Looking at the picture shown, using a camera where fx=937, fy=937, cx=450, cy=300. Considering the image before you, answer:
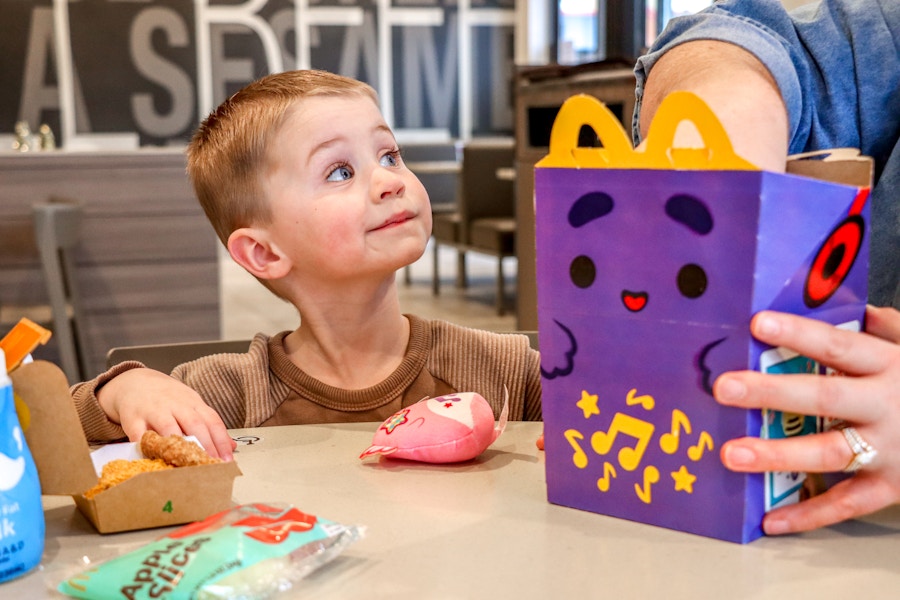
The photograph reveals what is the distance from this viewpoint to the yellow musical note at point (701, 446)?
612 mm

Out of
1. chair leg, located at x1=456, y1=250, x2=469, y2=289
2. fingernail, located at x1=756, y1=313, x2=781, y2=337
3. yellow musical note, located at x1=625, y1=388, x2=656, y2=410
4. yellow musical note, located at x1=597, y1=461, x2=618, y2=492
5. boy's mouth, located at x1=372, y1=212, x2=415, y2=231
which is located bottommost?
chair leg, located at x1=456, y1=250, x2=469, y2=289

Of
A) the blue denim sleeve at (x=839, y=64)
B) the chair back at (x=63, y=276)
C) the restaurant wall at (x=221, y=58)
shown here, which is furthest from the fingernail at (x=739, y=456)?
the restaurant wall at (x=221, y=58)

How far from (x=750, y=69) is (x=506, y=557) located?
1.51 ft

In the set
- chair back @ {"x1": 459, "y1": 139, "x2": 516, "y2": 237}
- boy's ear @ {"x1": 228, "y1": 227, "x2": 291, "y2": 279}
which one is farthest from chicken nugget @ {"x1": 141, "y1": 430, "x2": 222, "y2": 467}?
chair back @ {"x1": 459, "y1": 139, "x2": 516, "y2": 237}

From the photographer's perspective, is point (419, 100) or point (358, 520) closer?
point (358, 520)

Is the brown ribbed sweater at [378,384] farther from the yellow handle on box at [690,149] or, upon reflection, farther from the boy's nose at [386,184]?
the yellow handle on box at [690,149]

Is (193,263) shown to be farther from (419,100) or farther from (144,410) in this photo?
(419,100)

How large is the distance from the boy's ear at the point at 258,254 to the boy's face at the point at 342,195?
2cm

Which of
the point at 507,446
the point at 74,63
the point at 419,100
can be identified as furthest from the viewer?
the point at 419,100

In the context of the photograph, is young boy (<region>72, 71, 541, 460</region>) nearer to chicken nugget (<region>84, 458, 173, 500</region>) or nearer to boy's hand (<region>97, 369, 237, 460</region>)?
boy's hand (<region>97, 369, 237, 460</region>)

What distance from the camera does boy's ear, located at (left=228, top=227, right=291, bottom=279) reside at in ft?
4.06

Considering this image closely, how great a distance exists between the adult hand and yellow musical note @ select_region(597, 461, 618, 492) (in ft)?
0.31

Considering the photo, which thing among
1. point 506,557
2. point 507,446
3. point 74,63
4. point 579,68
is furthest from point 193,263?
point 74,63

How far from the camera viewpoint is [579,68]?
3881 millimetres
